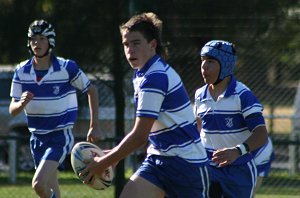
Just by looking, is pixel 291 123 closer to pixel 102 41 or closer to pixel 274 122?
pixel 274 122

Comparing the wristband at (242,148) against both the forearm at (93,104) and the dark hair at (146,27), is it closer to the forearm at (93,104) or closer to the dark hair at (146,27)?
the dark hair at (146,27)

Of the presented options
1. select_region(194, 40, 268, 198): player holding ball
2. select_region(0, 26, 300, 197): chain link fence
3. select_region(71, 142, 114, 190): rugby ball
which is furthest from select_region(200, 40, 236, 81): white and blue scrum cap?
select_region(0, 26, 300, 197): chain link fence

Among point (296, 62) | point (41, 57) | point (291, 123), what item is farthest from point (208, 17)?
point (41, 57)

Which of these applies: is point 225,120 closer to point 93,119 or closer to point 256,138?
point 256,138

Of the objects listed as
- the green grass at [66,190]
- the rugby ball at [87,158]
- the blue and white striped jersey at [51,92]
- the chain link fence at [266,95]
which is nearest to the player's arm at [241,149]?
the rugby ball at [87,158]

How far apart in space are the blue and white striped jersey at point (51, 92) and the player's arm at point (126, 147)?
9.22 feet

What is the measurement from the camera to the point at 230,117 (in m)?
7.31

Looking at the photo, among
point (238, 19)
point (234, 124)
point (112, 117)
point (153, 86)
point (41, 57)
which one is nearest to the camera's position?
point (153, 86)

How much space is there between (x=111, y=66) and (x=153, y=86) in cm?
508

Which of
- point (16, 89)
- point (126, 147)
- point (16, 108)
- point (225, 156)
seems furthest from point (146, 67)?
point (16, 89)

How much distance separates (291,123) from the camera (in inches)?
494

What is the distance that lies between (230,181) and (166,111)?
4.04ft

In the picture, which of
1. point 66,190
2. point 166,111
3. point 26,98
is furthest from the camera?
point 66,190

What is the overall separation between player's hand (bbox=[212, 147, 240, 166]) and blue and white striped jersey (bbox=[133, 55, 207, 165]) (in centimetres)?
33
